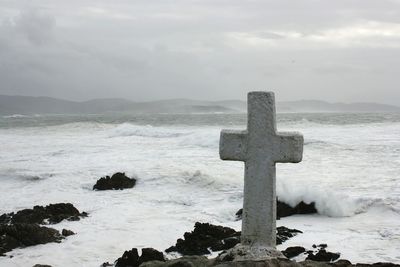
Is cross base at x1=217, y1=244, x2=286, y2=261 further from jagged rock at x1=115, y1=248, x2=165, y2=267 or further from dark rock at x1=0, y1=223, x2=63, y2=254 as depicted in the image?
dark rock at x1=0, y1=223, x2=63, y2=254

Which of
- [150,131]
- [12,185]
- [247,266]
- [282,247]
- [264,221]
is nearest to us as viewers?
[247,266]

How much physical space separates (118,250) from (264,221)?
8.72 feet

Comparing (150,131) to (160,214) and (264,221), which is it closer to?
(160,214)

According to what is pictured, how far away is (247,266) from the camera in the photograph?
4.34 metres

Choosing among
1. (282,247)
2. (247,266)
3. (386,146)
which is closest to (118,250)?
(282,247)

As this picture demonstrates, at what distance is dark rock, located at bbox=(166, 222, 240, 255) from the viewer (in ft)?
21.8

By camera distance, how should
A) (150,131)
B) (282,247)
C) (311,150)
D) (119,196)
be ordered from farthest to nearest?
(150,131) < (311,150) < (119,196) < (282,247)

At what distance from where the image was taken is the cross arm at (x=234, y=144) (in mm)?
5254

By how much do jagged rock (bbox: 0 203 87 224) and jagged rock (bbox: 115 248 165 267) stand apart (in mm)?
3084

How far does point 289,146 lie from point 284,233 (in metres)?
2.62

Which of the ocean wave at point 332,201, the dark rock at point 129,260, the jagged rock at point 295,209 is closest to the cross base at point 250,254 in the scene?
the dark rock at point 129,260

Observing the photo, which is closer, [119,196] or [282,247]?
[282,247]

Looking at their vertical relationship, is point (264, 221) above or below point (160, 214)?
above

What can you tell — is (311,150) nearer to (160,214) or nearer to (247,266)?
(160,214)
